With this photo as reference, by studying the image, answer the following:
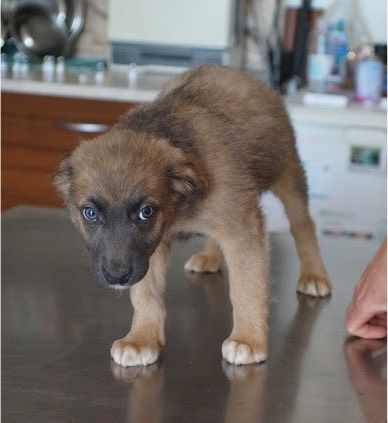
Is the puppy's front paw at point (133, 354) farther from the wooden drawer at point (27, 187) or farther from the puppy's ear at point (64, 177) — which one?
the wooden drawer at point (27, 187)

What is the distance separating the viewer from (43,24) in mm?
3641

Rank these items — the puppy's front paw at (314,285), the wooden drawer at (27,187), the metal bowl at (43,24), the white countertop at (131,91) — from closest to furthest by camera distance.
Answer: the puppy's front paw at (314,285)
the white countertop at (131,91)
the wooden drawer at (27,187)
the metal bowl at (43,24)

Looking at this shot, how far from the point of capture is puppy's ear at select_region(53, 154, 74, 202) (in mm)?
1265

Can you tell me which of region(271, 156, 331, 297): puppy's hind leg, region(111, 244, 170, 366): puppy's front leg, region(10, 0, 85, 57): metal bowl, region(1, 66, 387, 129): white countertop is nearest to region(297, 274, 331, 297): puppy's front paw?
region(271, 156, 331, 297): puppy's hind leg

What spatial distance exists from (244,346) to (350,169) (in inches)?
70.3

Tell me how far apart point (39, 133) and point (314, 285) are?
1.79m

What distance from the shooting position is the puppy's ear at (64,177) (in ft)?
4.15

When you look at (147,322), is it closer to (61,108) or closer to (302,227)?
(302,227)

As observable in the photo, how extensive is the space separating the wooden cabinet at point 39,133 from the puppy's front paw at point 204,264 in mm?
1407

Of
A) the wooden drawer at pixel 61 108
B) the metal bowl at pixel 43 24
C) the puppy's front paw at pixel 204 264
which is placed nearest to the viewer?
the puppy's front paw at pixel 204 264

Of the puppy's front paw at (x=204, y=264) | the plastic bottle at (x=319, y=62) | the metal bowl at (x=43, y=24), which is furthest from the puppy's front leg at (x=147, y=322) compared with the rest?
the metal bowl at (x=43, y=24)

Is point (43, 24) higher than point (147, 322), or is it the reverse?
point (43, 24)

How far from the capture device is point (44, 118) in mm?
3125

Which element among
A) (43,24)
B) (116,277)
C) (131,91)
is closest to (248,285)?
(116,277)
